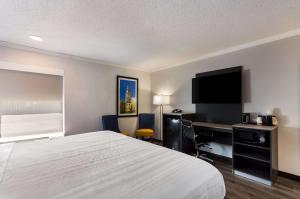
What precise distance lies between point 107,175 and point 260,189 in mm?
2331

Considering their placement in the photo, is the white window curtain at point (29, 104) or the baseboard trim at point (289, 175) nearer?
the baseboard trim at point (289, 175)

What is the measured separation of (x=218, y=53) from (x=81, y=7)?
2871mm

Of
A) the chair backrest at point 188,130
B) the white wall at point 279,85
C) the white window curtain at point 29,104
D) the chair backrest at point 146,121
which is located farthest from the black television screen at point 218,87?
the white window curtain at point 29,104

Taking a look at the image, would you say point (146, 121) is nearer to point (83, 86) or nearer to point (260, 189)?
point (83, 86)

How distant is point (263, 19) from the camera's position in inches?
80.9

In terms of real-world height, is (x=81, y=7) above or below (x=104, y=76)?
above

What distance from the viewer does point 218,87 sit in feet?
10.8

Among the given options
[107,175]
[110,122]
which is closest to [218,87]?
[110,122]

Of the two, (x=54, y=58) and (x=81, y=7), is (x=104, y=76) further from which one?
(x=81, y=7)

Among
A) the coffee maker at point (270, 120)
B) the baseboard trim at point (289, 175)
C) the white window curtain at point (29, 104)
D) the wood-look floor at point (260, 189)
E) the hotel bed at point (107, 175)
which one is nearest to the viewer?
the hotel bed at point (107, 175)

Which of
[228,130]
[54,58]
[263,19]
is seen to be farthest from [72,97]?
[263,19]

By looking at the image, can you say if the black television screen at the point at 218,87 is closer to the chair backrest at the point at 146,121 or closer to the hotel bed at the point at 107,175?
the chair backrest at the point at 146,121

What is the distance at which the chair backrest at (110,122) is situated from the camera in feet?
12.5

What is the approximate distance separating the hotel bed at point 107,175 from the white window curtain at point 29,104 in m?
1.53
